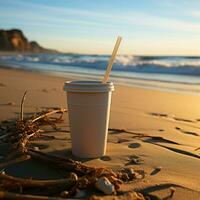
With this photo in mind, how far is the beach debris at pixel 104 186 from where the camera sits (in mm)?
1937

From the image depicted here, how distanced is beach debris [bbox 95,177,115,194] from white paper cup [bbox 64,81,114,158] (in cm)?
61

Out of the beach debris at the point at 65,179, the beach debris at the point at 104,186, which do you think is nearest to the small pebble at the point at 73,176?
the beach debris at the point at 65,179

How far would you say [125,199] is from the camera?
190 cm

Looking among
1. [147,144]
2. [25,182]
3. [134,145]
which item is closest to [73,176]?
[25,182]

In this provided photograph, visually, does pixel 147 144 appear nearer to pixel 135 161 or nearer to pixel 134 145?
pixel 134 145

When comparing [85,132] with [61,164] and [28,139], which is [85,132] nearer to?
[61,164]

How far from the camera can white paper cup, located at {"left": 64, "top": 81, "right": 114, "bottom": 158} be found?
8.14 feet

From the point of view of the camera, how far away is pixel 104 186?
1.94m

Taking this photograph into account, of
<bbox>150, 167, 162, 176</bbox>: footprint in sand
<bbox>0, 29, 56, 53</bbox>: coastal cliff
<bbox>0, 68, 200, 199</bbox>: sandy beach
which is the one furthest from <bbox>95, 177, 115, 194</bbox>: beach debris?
<bbox>0, 29, 56, 53</bbox>: coastal cliff

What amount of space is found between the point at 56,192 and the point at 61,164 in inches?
13.2

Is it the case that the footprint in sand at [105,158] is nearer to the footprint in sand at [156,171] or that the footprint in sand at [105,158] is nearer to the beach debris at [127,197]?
the footprint in sand at [156,171]

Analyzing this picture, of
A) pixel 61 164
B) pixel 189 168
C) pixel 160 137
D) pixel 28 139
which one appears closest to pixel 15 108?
pixel 28 139

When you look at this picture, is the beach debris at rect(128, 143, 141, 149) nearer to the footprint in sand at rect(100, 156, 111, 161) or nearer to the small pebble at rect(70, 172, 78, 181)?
the footprint in sand at rect(100, 156, 111, 161)

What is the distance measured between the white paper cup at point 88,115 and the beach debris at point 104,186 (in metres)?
0.61
